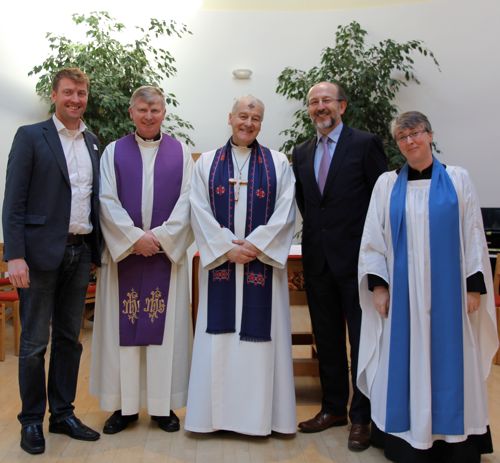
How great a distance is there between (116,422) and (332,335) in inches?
47.8

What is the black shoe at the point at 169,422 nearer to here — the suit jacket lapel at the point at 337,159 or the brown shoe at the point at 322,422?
the brown shoe at the point at 322,422

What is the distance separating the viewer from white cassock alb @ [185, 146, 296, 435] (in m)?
2.92

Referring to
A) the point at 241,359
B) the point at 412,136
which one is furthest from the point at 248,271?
the point at 412,136

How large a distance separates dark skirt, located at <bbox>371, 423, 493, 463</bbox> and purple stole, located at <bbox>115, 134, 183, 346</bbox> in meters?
1.25

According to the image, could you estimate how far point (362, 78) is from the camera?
6023mm

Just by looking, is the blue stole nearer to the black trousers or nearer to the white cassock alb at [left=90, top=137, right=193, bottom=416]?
the black trousers

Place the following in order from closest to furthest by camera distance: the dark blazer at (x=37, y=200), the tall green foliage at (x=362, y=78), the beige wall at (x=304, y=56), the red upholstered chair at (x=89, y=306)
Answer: the dark blazer at (x=37, y=200) → the red upholstered chair at (x=89, y=306) → the tall green foliage at (x=362, y=78) → the beige wall at (x=304, y=56)

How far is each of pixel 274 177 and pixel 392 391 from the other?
3.96 ft

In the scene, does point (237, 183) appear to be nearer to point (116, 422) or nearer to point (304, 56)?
point (116, 422)

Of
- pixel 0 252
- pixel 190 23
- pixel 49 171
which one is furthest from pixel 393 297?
pixel 190 23

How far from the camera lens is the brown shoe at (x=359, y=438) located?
2.83 m

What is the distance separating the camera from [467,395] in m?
2.48

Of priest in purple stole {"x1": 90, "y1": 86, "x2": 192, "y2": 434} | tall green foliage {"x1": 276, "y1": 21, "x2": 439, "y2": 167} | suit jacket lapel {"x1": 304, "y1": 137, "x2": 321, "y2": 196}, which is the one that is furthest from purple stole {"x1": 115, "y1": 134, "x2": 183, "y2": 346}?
tall green foliage {"x1": 276, "y1": 21, "x2": 439, "y2": 167}

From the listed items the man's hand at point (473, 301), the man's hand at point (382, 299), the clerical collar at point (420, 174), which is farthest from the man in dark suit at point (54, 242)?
the man's hand at point (473, 301)
